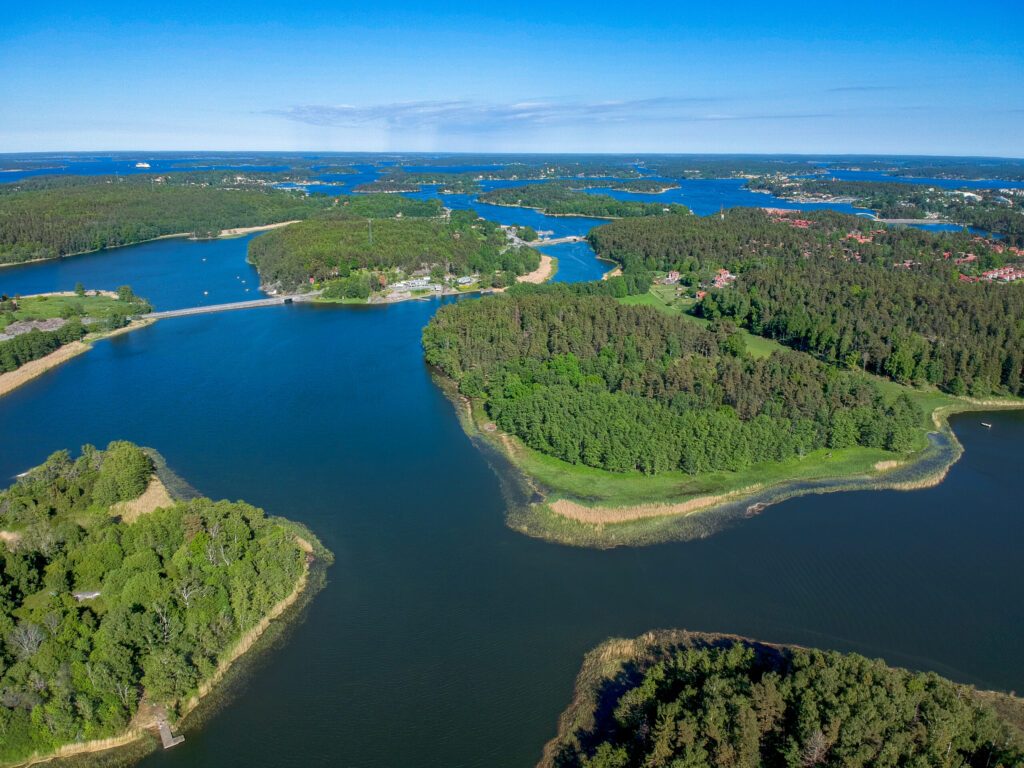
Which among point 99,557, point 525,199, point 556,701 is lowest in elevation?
point 556,701

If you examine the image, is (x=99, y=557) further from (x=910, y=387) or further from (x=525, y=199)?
(x=525, y=199)

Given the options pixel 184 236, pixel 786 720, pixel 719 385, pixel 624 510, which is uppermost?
pixel 184 236

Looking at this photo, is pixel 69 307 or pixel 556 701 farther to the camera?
pixel 69 307

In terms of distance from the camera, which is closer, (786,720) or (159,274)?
(786,720)

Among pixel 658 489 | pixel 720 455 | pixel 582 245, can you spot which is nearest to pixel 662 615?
pixel 658 489

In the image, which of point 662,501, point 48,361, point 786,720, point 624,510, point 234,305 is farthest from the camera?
point 234,305

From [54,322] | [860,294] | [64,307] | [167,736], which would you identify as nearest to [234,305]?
[54,322]

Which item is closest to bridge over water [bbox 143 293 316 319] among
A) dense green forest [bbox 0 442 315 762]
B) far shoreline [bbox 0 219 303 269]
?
dense green forest [bbox 0 442 315 762]

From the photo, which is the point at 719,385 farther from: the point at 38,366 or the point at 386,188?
the point at 386,188
